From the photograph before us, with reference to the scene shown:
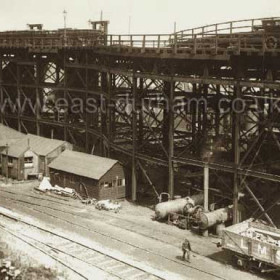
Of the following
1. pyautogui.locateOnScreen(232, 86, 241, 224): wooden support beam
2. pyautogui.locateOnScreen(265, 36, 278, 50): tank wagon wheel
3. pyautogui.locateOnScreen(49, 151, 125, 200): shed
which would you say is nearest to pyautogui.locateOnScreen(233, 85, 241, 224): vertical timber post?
pyautogui.locateOnScreen(232, 86, 241, 224): wooden support beam

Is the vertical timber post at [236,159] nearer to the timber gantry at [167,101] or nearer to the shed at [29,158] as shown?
the timber gantry at [167,101]

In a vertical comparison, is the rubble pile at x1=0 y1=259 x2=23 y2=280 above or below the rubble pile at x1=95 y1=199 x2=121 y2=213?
above

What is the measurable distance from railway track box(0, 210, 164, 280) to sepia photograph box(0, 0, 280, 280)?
9 centimetres

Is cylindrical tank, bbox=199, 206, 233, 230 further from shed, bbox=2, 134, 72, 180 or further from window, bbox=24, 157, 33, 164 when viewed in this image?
window, bbox=24, 157, 33, 164

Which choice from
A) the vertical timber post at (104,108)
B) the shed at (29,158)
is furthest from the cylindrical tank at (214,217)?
the shed at (29,158)

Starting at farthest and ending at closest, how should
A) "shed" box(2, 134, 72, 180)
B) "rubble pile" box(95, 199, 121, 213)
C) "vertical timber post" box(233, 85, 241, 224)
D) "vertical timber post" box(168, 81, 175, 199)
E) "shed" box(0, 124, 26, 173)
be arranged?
"shed" box(0, 124, 26, 173) → "shed" box(2, 134, 72, 180) → "rubble pile" box(95, 199, 121, 213) → "vertical timber post" box(168, 81, 175, 199) → "vertical timber post" box(233, 85, 241, 224)

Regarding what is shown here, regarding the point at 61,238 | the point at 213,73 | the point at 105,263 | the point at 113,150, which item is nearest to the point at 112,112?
the point at 113,150

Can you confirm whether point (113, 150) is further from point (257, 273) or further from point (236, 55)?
point (257, 273)

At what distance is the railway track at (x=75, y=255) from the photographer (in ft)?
74.2

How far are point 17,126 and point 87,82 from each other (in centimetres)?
1372

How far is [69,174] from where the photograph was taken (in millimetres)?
35750

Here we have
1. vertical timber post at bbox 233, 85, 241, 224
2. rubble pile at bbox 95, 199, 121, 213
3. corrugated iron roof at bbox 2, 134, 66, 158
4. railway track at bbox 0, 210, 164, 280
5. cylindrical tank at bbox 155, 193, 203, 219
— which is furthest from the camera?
corrugated iron roof at bbox 2, 134, 66, 158

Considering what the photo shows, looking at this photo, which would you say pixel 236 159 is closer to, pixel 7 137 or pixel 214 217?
pixel 214 217

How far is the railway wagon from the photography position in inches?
871
